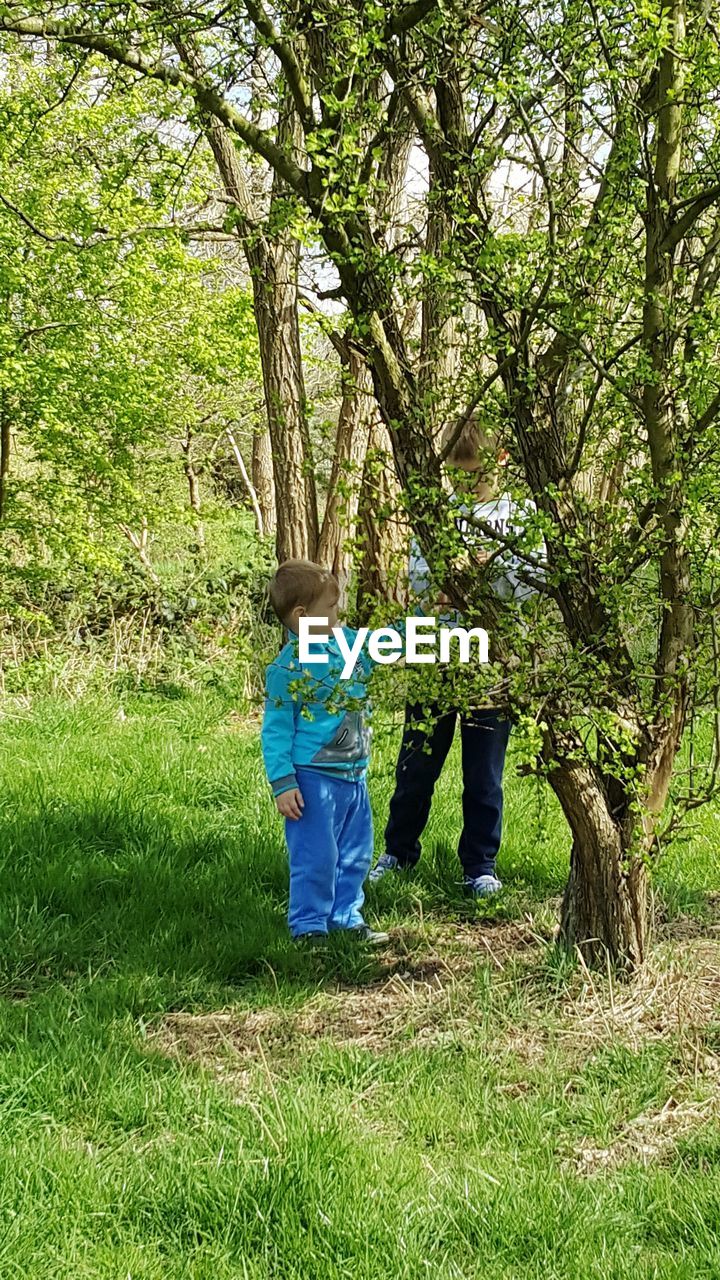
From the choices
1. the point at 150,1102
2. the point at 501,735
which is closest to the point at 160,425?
the point at 501,735

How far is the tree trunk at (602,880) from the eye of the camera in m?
3.80

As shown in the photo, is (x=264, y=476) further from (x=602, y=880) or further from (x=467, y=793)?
(x=602, y=880)

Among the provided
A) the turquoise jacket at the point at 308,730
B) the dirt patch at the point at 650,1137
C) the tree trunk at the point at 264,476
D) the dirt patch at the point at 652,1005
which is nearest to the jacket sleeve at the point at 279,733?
the turquoise jacket at the point at 308,730

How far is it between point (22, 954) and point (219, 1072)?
3.80 ft

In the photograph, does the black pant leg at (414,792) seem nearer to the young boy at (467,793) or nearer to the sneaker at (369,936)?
the young boy at (467,793)

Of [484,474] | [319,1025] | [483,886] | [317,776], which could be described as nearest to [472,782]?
[483,886]

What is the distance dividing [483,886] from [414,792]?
52cm

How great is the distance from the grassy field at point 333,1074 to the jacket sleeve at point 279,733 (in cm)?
64

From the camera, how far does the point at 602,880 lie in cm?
388

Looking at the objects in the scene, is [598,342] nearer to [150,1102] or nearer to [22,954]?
[150,1102]

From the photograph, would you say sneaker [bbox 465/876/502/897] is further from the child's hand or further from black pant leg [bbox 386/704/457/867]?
the child's hand

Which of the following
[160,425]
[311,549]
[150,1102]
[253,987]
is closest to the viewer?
[150,1102]

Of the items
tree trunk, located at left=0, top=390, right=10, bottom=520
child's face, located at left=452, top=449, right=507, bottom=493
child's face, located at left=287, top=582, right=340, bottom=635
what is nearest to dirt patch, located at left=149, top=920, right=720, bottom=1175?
child's face, located at left=287, top=582, right=340, bottom=635

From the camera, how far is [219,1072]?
3.43 meters
